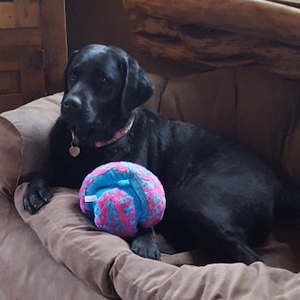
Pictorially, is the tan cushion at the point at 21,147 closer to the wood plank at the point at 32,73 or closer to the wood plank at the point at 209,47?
the wood plank at the point at 32,73

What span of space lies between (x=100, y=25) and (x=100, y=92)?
44.7 inches

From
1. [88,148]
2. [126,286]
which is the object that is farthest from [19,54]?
[126,286]

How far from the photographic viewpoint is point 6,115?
1.68 metres

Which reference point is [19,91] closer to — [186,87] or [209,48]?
[186,87]

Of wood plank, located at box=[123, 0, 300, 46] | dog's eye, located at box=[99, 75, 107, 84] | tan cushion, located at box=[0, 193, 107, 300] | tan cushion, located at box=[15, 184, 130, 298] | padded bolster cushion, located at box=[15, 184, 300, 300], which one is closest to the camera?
padded bolster cushion, located at box=[15, 184, 300, 300]

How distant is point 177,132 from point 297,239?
647 millimetres

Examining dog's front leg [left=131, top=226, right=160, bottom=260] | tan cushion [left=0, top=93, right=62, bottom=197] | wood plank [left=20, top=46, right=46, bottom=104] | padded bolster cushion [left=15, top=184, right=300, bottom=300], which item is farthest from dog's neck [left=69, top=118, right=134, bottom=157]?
wood plank [left=20, top=46, right=46, bottom=104]

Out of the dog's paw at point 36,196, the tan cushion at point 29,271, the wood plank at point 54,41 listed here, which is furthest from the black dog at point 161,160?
the wood plank at point 54,41

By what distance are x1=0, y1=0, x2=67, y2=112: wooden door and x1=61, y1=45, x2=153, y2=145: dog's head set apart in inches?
16.7

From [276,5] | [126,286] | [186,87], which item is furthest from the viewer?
[186,87]

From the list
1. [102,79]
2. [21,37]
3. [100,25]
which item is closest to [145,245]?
[102,79]

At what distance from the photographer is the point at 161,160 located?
5.98 ft

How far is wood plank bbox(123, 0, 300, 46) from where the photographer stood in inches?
71.1

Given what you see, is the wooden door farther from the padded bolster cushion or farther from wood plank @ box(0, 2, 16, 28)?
the padded bolster cushion
